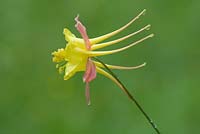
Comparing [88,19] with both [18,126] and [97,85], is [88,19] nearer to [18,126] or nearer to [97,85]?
[97,85]

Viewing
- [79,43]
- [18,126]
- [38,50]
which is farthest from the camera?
[38,50]

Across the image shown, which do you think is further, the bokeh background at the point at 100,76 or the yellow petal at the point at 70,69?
the bokeh background at the point at 100,76

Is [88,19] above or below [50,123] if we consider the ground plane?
above

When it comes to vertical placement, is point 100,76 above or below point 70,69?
below

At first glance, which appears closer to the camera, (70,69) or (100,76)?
(70,69)

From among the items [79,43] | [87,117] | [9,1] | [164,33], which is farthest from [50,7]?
[79,43]

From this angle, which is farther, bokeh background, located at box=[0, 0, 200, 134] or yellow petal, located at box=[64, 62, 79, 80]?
bokeh background, located at box=[0, 0, 200, 134]

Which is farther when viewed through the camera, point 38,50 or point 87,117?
point 38,50

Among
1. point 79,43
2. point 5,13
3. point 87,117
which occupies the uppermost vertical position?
point 5,13
